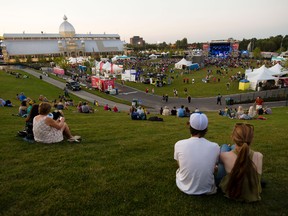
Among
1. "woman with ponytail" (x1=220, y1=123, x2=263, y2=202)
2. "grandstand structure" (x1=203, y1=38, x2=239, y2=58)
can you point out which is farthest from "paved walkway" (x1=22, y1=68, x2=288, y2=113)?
"grandstand structure" (x1=203, y1=38, x2=239, y2=58)

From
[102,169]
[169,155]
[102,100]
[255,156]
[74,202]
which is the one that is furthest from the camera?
[102,100]

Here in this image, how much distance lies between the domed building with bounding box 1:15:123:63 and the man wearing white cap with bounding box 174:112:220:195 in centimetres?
11505

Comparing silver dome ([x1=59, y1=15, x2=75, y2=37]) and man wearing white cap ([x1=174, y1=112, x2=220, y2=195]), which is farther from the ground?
silver dome ([x1=59, y1=15, x2=75, y2=37])

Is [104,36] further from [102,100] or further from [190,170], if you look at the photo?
[190,170]

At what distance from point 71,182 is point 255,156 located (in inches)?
135

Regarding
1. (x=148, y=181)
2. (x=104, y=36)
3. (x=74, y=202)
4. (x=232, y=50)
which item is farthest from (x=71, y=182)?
(x=104, y=36)

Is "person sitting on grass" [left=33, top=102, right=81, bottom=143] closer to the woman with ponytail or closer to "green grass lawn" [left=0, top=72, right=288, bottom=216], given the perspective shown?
"green grass lawn" [left=0, top=72, right=288, bottom=216]

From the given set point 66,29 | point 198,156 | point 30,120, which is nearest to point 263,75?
point 30,120

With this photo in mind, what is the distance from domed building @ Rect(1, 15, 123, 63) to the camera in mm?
105625

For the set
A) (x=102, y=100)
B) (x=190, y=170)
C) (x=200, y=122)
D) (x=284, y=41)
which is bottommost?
(x=102, y=100)

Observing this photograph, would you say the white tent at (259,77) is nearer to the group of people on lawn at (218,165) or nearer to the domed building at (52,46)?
the group of people on lawn at (218,165)

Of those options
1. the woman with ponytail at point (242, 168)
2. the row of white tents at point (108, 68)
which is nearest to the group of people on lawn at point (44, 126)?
the woman with ponytail at point (242, 168)

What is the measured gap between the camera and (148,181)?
4570 millimetres

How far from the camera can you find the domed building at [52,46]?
106m
